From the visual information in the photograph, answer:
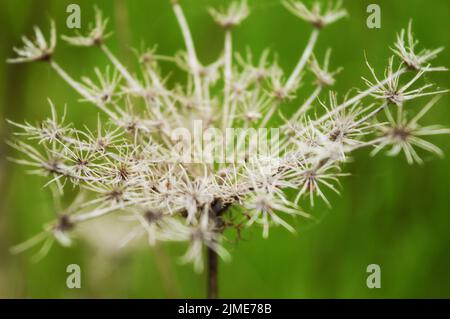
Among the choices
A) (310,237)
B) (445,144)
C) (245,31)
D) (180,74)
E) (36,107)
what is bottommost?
(310,237)

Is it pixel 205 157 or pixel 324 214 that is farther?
pixel 324 214

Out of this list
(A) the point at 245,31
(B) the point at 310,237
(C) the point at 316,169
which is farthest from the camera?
(A) the point at 245,31

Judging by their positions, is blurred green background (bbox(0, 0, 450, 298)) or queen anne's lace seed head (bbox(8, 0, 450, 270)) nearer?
queen anne's lace seed head (bbox(8, 0, 450, 270))

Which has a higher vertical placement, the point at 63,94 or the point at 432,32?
the point at 432,32

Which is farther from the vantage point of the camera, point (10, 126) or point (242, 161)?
point (10, 126)

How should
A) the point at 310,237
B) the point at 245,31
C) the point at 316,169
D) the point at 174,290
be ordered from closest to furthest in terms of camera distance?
the point at 316,169 → the point at 174,290 → the point at 310,237 → the point at 245,31

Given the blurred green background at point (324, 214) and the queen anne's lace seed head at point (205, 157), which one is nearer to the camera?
the queen anne's lace seed head at point (205, 157)

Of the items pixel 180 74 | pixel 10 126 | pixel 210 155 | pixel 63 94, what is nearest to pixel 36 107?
pixel 63 94

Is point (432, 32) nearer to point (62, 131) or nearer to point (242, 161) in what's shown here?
point (242, 161)
